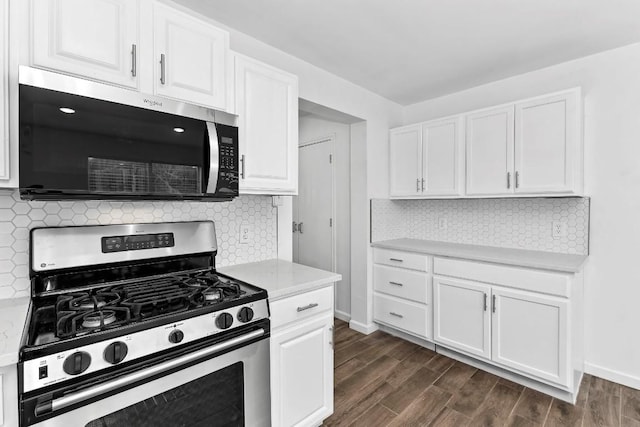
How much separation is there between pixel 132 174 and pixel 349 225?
2.46m

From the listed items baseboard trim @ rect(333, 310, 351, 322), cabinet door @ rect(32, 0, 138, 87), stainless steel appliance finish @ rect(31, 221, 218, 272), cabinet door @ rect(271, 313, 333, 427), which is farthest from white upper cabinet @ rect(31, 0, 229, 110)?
baseboard trim @ rect(333, 310, 351, 322)

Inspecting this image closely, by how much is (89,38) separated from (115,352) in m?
1.21

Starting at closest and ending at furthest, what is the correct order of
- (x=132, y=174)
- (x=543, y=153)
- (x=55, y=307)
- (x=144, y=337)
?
1. (x=144, y=337)
2. (x=55, y=307)
3. (x=132, y=174)
4. (x=543, y=153)

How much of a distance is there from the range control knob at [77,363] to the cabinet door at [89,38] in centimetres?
105

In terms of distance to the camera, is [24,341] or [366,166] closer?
[24,341]

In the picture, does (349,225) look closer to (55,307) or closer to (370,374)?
(370,374)

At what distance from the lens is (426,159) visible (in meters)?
3.15

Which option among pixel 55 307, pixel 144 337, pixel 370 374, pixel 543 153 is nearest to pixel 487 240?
pixel 543 153

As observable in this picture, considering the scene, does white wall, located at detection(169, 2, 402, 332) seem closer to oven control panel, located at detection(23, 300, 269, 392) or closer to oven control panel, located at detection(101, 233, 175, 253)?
oven control panel, located at detection(101, 233, 175, 253)

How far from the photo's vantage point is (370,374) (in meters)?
2.49

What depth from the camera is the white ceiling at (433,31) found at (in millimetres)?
1905

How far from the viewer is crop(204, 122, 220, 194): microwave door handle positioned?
1.54m

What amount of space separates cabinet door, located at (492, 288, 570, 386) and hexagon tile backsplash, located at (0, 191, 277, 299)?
70.1 inches

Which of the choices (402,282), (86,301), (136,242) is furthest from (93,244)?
(402,282)
